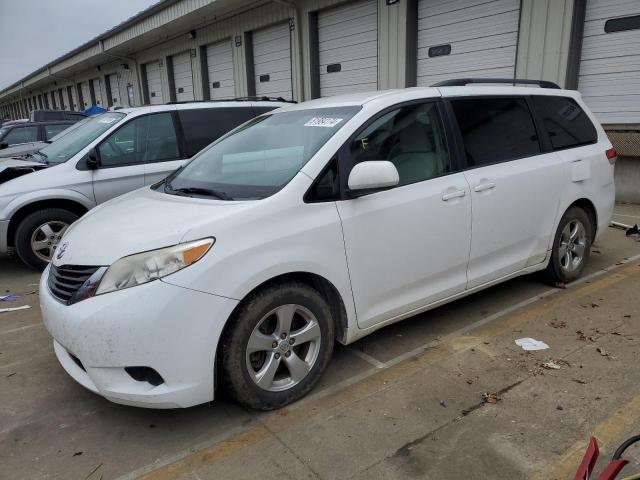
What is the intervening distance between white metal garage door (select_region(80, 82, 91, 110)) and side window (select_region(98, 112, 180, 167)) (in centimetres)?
2795

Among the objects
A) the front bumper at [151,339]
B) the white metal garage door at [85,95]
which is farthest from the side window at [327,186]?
the white metal garage door at [85,95]

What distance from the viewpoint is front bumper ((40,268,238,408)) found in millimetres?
2414

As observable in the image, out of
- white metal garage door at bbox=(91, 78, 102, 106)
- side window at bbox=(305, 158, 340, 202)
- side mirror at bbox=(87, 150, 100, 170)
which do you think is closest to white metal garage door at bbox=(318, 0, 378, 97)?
side mirror at bbox=(87, 150, 100, 170)

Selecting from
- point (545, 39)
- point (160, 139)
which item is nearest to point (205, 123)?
point (160, 139)

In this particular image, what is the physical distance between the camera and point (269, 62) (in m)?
14.7

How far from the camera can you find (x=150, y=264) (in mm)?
2500

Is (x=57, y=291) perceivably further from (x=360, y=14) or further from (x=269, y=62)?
(x=269, y=62)

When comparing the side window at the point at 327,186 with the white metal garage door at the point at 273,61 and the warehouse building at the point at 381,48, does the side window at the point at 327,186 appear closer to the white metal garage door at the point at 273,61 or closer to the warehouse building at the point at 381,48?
the warehouse building at the point at 381,48

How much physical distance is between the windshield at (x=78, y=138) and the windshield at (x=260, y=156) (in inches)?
106

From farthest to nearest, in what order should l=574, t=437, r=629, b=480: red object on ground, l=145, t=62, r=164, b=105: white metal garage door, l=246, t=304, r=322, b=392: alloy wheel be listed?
1. l=145, t=62, r=164, b=105: white metal garage door
2. l=246, t=304, r=322, b=392: alloy wheel
3. l=574, t=437, r=629, b=480: red object on ground

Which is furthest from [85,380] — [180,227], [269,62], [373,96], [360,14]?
[269,62]

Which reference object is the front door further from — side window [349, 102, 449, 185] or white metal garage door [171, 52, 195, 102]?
white metal garage door [171, 52, 195, 102]

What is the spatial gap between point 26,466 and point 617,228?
6.97 meters

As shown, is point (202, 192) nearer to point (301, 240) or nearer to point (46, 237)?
point (301, 240)
